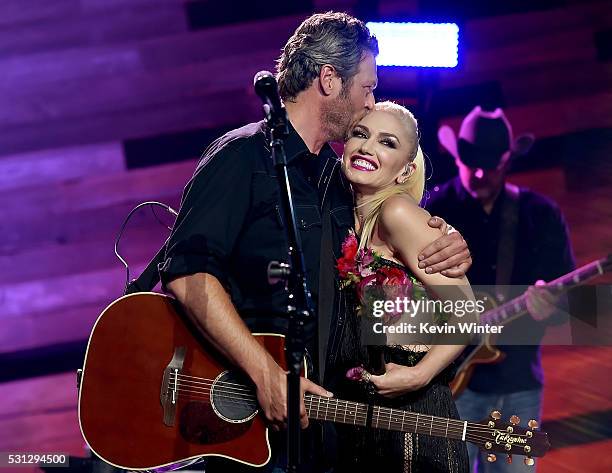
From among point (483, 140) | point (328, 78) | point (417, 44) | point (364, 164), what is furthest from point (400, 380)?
point (417, 44)

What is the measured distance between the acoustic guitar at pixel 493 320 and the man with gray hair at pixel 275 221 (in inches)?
78.4

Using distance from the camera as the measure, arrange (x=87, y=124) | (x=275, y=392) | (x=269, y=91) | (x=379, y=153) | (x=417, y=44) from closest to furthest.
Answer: (x=269, y=91) → (x=275, y=392) → (x=379, y=153) → (x=417, y=44) → (x=87, y=124)

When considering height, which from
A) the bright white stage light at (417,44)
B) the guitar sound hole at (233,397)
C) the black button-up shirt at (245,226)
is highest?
the bright white stage light at (417,44)

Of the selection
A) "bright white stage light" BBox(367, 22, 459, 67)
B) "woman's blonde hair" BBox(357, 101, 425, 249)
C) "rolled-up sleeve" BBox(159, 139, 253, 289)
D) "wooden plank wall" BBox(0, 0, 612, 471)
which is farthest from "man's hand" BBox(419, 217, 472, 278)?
"wooden plank wall" BBox(0, 0, 612, 471)

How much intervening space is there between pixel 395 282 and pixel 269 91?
803 mm

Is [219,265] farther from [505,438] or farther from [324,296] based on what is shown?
[505,438]

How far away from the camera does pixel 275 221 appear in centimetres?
282

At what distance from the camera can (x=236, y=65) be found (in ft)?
18.2

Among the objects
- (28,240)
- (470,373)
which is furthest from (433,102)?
(28,240)

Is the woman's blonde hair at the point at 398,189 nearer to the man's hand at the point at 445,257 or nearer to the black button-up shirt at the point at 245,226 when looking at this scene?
the black button-up shirt at the point at 245,226

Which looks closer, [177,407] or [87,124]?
[177,407]

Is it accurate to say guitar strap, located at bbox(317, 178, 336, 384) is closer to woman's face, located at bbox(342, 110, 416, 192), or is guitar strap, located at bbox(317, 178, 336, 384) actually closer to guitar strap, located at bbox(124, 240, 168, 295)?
woman's face, located at bbox(342, 110, 416, 192)

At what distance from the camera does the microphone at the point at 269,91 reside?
2.31 metres

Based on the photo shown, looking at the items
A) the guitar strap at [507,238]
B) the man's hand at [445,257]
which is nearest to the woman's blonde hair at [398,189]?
the man's hand at [445,257]
